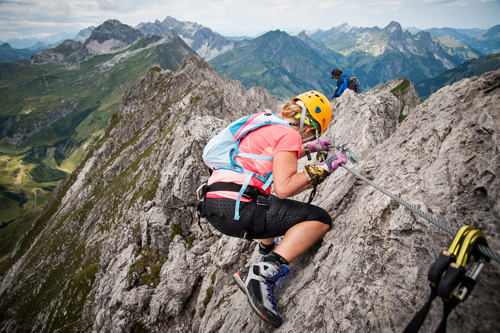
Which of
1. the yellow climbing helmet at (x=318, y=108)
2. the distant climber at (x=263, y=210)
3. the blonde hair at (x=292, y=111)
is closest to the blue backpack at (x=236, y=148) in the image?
the distant climber at (x=263, y=210)

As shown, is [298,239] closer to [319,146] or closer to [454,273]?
[319,146]

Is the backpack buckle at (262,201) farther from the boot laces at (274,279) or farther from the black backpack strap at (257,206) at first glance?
the boot laces at (274,279)

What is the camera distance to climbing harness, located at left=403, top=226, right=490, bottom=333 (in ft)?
8.13

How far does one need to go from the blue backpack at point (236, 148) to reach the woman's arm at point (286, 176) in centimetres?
43

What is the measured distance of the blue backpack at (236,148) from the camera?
16.5ft

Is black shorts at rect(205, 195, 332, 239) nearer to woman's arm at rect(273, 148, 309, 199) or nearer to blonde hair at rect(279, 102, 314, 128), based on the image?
woman's arm at rect(273, 148, 309, 199)

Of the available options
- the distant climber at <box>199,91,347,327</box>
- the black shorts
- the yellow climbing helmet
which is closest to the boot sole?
the distant climber at <box>199,91,347,327</box>

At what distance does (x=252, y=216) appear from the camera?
16.6 feet

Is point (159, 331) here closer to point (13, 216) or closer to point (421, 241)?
point (421, 241)

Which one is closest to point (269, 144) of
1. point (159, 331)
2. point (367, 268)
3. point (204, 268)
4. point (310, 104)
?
point (310, 104)

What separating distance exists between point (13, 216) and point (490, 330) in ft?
936

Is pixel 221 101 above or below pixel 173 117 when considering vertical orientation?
above

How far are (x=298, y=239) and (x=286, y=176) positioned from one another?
66.7 inches

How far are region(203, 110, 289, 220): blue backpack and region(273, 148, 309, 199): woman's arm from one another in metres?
0.43
